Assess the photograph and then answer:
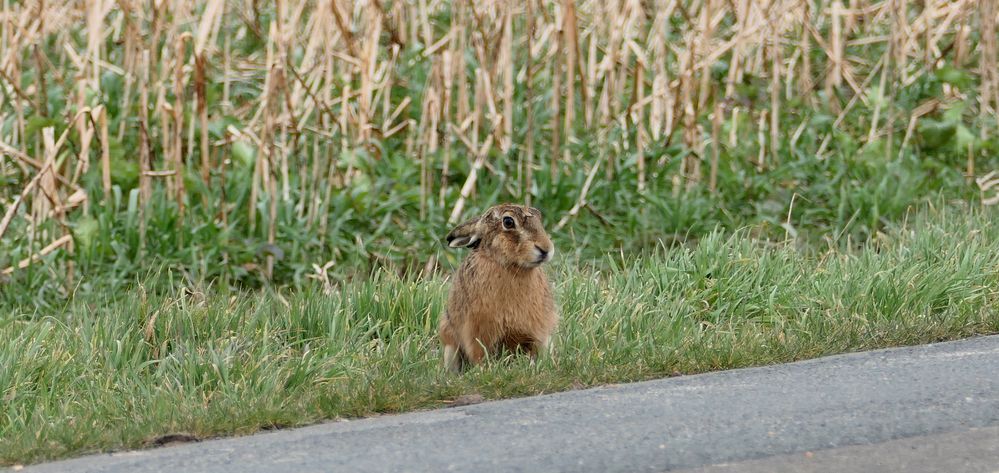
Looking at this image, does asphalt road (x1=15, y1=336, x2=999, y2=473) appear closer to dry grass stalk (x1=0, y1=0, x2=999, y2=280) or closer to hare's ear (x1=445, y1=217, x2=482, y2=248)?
hare's ear (x1=445, y1=217, x2=482, y2=248)

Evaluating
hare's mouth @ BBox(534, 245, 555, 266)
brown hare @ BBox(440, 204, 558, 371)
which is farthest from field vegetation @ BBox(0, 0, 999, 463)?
hare's mouth @ BBox(534, 245, 555, 266)

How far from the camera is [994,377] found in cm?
534

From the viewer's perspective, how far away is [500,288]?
5645mm

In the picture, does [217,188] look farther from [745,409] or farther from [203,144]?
[745,409]

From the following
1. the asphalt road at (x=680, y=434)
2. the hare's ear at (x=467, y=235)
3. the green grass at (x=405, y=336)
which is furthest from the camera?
the hare's ear at (x=467, y=235)

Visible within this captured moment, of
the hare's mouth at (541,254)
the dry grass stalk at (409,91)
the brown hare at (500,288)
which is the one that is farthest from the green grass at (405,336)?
the dry grass stalk at (409,91)

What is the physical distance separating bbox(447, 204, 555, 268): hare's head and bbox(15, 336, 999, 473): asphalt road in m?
0.56

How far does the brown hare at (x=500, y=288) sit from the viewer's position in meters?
5.59

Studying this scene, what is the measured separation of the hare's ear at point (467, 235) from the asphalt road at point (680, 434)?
751 mm

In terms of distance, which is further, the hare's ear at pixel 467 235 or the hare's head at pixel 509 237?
the hare's ear at pixel 467 235

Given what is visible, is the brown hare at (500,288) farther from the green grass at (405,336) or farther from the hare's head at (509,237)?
the green grass at (405,336)

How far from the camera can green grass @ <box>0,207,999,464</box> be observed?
202 inches

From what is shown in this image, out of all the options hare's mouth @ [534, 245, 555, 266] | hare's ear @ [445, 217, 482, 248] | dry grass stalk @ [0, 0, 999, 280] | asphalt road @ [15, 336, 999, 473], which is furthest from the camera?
dry grass stalk @ [0, 0, 999, 280]

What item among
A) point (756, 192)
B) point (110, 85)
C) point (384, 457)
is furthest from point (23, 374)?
point (756, 192)
